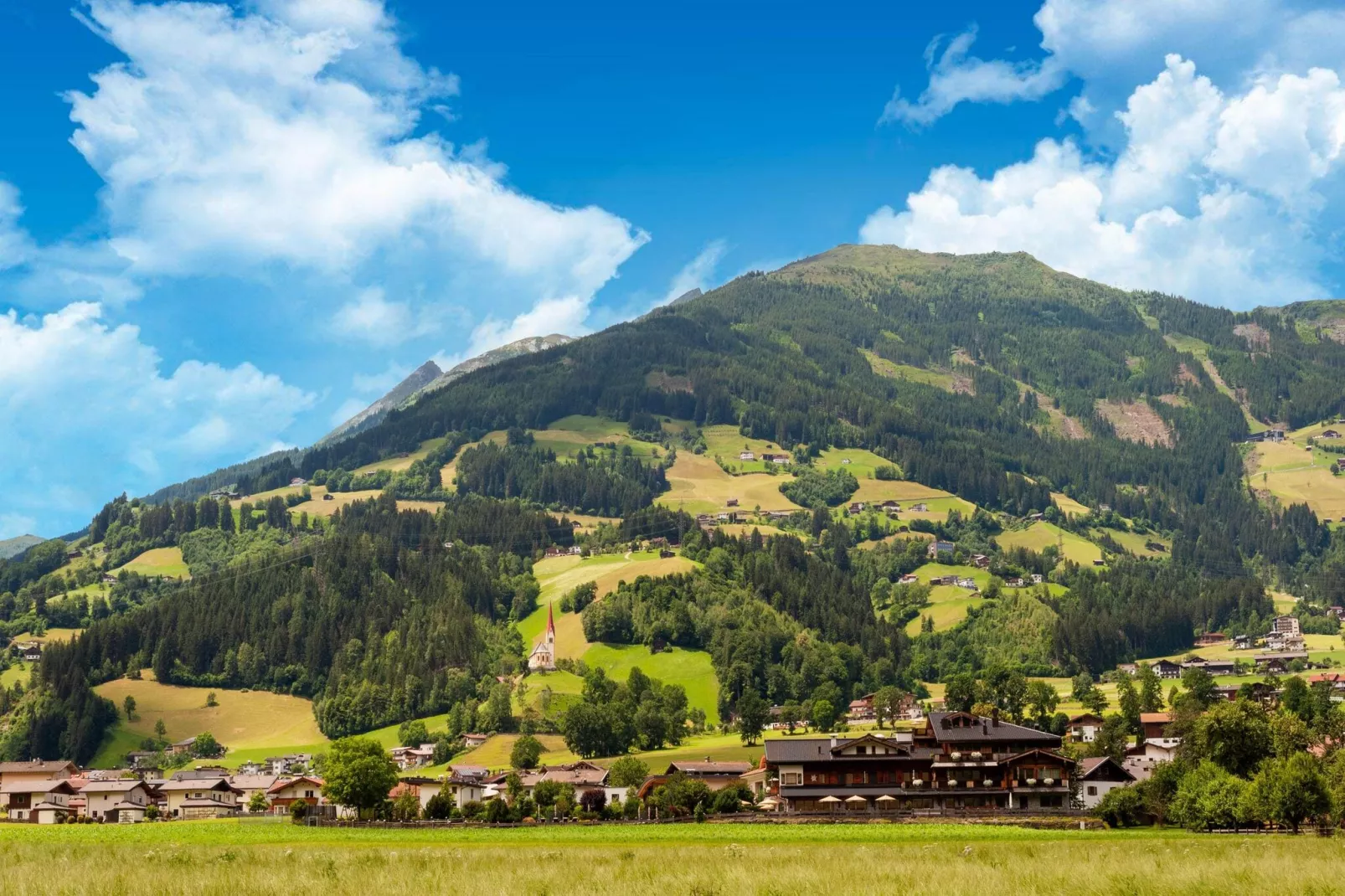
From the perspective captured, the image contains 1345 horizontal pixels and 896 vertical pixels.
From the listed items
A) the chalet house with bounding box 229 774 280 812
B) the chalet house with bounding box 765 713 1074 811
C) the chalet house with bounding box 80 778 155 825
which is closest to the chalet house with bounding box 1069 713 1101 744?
the chalet house with bounding box 765 713 1074 811

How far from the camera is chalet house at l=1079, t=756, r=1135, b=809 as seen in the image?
116688 millimetres

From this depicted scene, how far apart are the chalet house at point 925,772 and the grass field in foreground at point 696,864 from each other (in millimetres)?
34724

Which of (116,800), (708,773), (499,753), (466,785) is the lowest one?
(708,773)

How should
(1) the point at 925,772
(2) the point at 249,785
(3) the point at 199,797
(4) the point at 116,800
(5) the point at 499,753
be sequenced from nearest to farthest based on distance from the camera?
(1) the point at 925,772 < (4) the point at 116,800 < (3) the point at 199,797 < (2) the point at 249,785 < (5) the point at 499,753

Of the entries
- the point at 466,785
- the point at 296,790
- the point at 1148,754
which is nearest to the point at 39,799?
the point at 296,790

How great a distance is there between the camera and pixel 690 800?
10806 cm

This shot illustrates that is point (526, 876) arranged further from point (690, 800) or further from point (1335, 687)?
point (1335, 687)

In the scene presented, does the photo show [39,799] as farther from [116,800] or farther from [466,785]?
[466,785]

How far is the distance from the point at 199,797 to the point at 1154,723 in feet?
359

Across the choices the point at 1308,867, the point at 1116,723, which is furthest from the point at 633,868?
the point at 1116,723

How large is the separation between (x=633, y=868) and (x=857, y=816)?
193 feet

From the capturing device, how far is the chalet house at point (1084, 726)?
167000mm

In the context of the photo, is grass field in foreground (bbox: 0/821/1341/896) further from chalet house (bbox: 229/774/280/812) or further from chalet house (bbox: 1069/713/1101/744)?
chalet house (bbox: 1069/713/1101/744)

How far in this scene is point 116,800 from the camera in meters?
136
